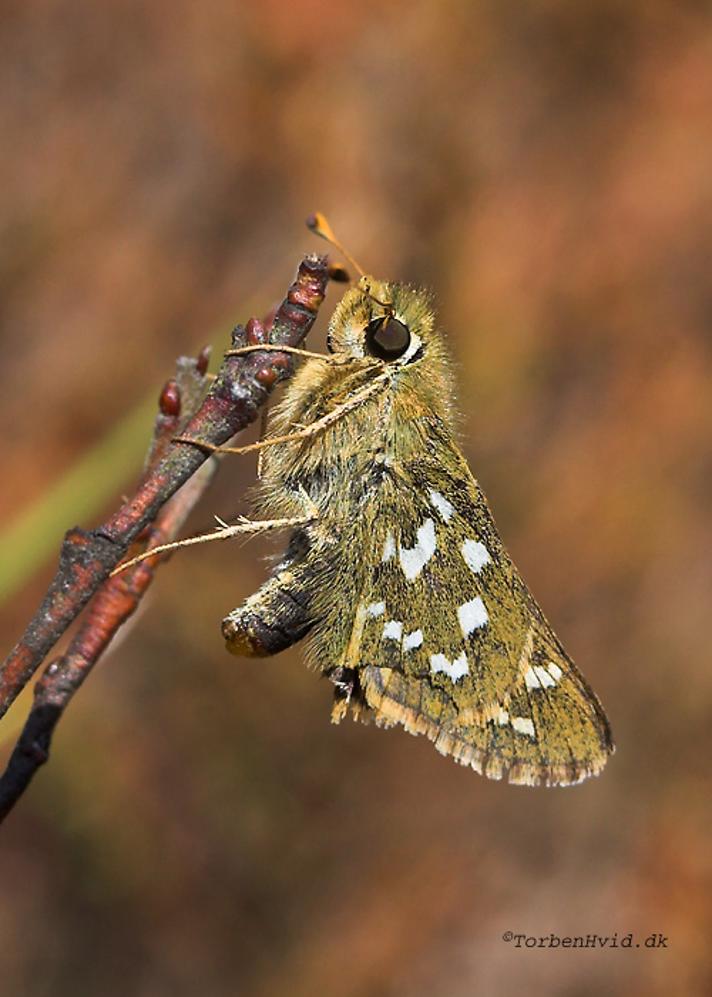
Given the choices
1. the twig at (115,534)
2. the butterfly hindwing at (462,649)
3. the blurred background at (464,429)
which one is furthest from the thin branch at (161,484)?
the blurred background at (464,429)

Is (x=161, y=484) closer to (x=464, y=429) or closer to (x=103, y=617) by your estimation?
(x=103, y=617)

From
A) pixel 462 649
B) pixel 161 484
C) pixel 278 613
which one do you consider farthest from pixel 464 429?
pixel 161 484

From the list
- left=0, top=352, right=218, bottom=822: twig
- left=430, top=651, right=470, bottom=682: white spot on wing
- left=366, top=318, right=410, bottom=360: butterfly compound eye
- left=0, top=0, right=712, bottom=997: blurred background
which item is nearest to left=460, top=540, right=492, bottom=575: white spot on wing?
left=430, top=651, right=470, bottom=682: white spot on wing

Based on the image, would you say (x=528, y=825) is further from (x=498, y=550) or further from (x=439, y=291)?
(x=498, y=550)

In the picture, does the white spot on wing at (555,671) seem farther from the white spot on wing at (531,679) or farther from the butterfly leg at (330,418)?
the butterfly leg at (330,418)

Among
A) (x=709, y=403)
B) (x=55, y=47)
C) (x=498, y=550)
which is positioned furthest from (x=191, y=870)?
(x=55, y=47)

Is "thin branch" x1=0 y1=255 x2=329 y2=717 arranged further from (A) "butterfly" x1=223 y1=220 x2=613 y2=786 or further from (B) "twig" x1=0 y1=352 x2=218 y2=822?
(A) "butterfly" x1=223 y1=220 x2=613 y2=786
